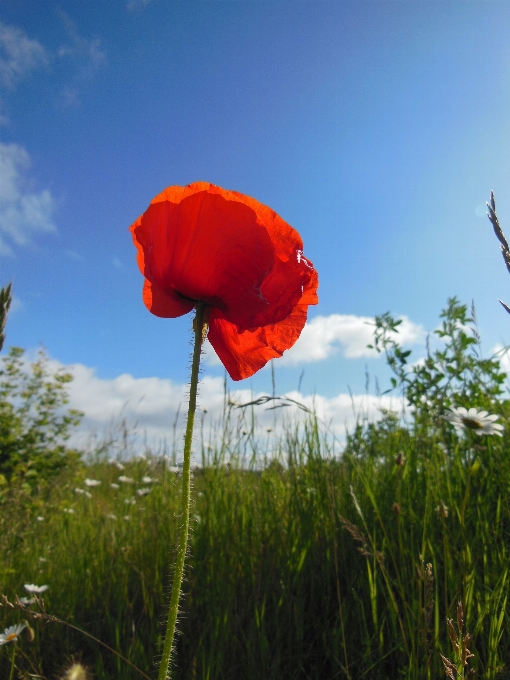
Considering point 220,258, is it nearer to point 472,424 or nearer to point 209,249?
point 209,249

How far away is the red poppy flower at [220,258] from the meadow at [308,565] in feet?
1.22

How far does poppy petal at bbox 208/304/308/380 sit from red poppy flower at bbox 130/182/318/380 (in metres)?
0.04

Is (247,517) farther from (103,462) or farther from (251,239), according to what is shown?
(103,462)

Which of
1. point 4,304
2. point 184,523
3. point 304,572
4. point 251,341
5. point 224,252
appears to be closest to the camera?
point 184,523

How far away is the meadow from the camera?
166cm

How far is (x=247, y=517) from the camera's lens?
2.50m

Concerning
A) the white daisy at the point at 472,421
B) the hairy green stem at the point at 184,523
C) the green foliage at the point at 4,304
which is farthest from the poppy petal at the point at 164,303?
the white daisy at the point at 472,421

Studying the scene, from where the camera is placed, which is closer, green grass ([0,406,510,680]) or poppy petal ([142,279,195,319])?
poppy petal ([142,279,195,319])

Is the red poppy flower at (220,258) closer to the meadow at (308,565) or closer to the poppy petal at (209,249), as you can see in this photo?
the poppy petal at (209,249)

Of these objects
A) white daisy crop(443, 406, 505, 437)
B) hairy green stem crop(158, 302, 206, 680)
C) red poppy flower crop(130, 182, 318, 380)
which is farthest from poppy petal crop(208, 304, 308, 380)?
white daisy crop(443, 406, 505, 437)

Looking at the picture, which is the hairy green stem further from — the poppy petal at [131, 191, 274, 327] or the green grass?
the green grass

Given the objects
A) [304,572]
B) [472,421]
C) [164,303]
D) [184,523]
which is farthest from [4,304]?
[472,421]

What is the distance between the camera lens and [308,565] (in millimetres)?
2135

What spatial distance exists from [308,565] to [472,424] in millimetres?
874
